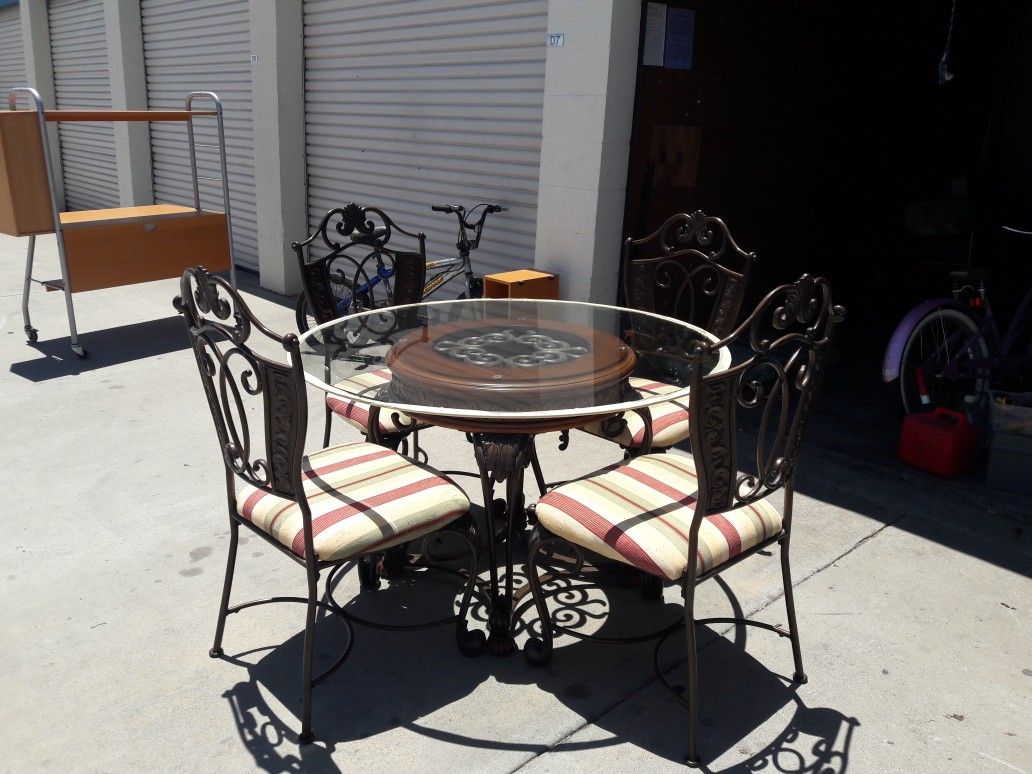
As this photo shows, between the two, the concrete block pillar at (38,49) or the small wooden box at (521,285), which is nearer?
the small wooden box at (521,285)

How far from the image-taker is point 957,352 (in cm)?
457

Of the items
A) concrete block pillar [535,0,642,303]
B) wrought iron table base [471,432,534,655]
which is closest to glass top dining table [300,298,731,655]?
wrought iron table base [471,432,534,655]

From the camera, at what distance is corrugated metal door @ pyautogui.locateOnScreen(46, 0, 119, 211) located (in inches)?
437

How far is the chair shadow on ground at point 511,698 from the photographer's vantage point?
232cm

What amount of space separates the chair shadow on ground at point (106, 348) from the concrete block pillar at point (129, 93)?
449 centimetres

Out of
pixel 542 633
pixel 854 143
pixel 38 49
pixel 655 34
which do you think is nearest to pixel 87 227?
pixel 655 34

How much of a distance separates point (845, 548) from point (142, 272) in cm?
520

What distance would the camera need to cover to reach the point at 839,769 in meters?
2.25

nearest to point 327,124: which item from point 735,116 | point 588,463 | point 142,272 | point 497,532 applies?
point 142,272

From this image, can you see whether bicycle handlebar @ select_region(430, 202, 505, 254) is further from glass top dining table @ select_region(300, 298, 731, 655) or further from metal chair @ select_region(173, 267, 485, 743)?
metal chair @ select_region(173, 267, 485, 743)

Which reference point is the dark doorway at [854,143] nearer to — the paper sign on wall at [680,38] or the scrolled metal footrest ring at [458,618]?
the paper sign on wall at [680,38]

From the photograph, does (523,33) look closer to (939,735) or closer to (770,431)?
(770,431)

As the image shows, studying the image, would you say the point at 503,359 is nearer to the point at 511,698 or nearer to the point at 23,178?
the point at 511,698

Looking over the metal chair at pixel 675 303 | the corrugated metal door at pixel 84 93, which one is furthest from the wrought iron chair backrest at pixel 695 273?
the corrugated metal door at pixel 84 93
